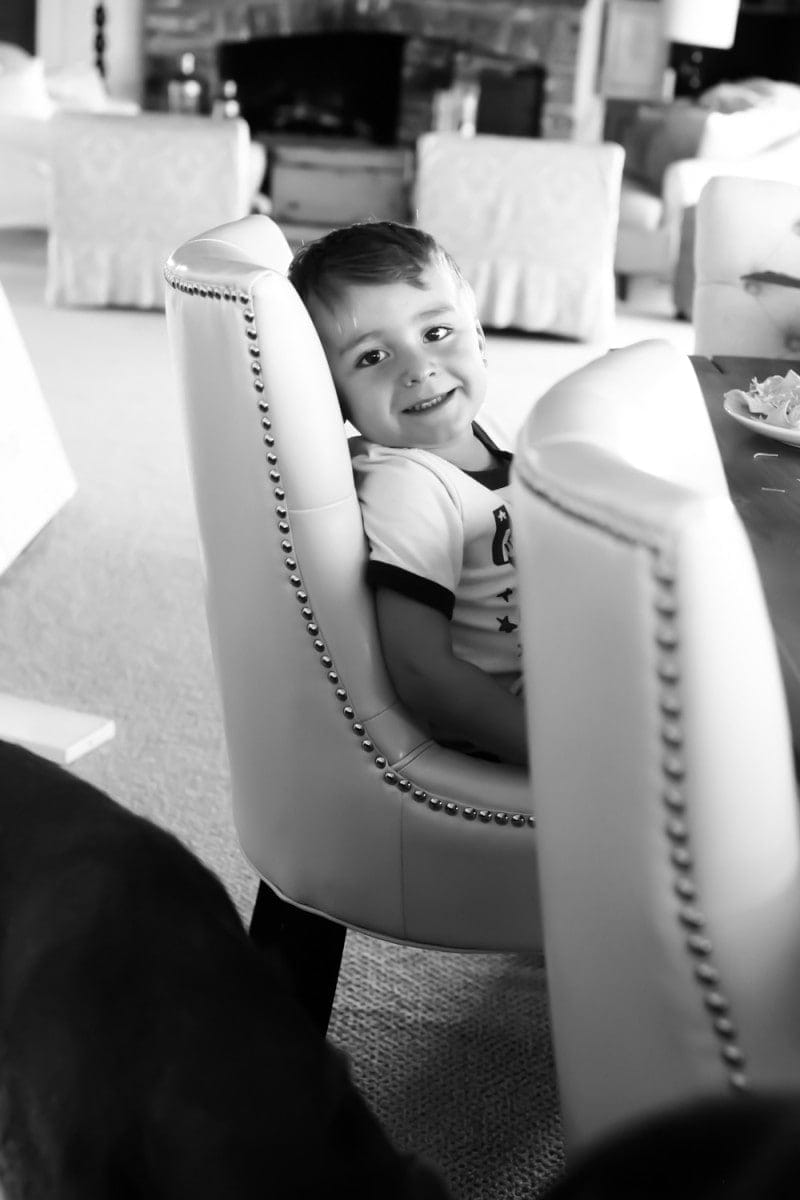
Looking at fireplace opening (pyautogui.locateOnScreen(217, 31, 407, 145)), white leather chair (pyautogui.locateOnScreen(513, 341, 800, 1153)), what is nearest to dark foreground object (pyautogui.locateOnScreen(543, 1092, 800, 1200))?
white leather chair (pyautogui.locateOnScreen(513, 341, 800, 1153))

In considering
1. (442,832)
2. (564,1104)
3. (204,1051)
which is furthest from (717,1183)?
(442,832)

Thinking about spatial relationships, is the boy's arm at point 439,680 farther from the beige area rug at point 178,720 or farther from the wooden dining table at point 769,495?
the beige area rug at point 178,720

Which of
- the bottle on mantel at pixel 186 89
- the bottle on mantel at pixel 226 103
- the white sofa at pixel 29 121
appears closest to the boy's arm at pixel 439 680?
the white sofa at pixel 29 121

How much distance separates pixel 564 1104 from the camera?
2.17 feet

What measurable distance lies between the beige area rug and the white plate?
23.7 inches

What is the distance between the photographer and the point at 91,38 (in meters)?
7.27

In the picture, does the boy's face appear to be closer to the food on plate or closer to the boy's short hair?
the boy's short hair

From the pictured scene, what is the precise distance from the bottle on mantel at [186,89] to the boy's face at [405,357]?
20.4 ft

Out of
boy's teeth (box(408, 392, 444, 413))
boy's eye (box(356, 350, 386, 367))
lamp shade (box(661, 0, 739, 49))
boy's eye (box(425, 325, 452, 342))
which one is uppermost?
lamp shade (box(661, 0, 739, 49))

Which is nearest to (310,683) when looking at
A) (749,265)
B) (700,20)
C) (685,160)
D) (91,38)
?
(749,265)

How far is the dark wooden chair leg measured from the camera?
43.7 inches

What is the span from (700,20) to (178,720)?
214 cm

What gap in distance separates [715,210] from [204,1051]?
1.77 m

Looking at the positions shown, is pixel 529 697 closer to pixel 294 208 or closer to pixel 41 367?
pixel 41 367
